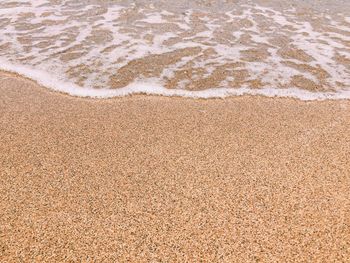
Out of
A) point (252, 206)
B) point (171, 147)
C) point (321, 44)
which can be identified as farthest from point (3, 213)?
point (321, 44)

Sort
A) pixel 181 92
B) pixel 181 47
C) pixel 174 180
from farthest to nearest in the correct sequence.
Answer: pixel 181 47 → pixel 181 92 → pixel 174 180

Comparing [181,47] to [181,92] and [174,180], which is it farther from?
[174,180]

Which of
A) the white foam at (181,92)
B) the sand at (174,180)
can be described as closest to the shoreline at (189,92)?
the white foam at (181,92)

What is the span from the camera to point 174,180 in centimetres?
268

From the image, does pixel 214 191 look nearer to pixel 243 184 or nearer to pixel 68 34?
pixel 243 184

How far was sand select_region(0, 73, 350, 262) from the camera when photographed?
2154mm

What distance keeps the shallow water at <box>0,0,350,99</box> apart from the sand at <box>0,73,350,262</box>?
0.45 meters

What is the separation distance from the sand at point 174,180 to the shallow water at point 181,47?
448 mm

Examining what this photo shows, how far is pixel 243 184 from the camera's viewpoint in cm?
264

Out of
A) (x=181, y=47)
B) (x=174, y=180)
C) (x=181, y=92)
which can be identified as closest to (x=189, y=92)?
(x=181, y=92)

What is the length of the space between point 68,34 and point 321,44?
12.4 ft

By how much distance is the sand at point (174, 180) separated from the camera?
215 centimetres

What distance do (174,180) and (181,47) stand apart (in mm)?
3020

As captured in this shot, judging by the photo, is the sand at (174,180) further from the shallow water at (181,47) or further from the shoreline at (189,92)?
the shallow water at (181,47)
